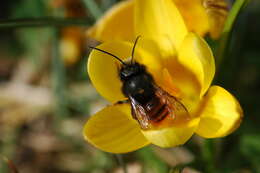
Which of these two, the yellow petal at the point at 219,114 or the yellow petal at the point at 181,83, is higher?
the yellow petal at the point at 219,114

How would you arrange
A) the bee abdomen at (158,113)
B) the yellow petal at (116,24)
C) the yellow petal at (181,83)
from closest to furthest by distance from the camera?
the bee abdomen at (158,113) → the yellow petal at (181,83) → the yellow petal at (116,24)

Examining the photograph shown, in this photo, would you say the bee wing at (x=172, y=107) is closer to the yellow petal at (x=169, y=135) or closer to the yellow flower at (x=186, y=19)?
the yellow petal at (x=169, y=135)

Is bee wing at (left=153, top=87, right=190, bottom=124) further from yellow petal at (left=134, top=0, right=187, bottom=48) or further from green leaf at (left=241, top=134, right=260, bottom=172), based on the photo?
green leaf at (left=241, top=134, right=260, bottom=172)

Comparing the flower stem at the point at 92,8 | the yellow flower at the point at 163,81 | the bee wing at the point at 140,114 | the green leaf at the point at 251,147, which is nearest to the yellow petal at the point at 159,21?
the yellow flower at the point at 163,81

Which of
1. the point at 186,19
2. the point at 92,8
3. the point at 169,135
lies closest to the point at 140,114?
the point at 169,135

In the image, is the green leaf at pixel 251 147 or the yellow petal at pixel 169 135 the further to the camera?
the green leaf at pixel 251 147

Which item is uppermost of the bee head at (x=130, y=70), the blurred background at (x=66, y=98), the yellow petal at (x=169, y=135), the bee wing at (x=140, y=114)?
the bee head at (x=130, y=70)
